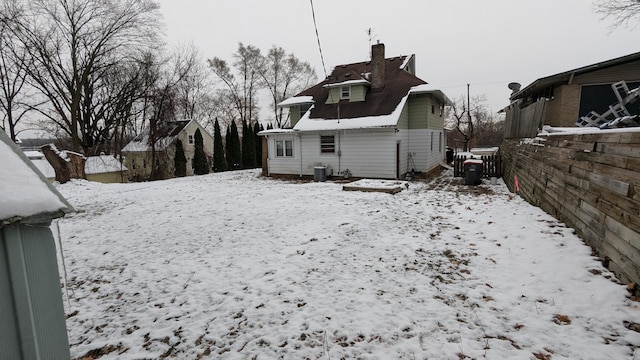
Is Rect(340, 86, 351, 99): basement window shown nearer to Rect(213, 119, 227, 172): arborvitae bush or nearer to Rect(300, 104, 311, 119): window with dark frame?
Rect(300, 104, 311, 119): window with dark frame

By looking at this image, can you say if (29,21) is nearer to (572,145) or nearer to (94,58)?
(94,58)

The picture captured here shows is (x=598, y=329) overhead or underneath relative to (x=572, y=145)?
underneath

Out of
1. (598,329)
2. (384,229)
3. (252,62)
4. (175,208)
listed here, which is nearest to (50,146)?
(175,208)

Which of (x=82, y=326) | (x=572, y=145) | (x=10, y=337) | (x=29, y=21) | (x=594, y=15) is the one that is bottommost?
(x=82, y=326)

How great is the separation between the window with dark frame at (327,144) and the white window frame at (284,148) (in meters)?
2.26

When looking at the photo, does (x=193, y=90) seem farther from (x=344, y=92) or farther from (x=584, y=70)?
(x=584, y=70)

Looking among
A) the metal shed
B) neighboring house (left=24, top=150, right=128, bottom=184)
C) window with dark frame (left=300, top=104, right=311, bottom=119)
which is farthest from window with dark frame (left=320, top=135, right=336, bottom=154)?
neighboring house (left=24, top=150, right=128, bottom=184)

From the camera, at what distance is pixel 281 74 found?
39.4 meters

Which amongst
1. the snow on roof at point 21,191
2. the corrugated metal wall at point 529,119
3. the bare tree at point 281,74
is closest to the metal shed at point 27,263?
the snow on roof at point 21,191

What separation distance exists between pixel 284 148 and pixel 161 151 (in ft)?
52.9

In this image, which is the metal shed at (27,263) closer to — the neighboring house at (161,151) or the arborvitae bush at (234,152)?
the arborvitae bush at (234,152)

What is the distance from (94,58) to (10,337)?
2501cm

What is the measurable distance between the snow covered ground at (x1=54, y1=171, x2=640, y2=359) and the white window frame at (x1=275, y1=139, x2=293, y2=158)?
10.3m

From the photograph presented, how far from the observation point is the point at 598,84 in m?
12.3
